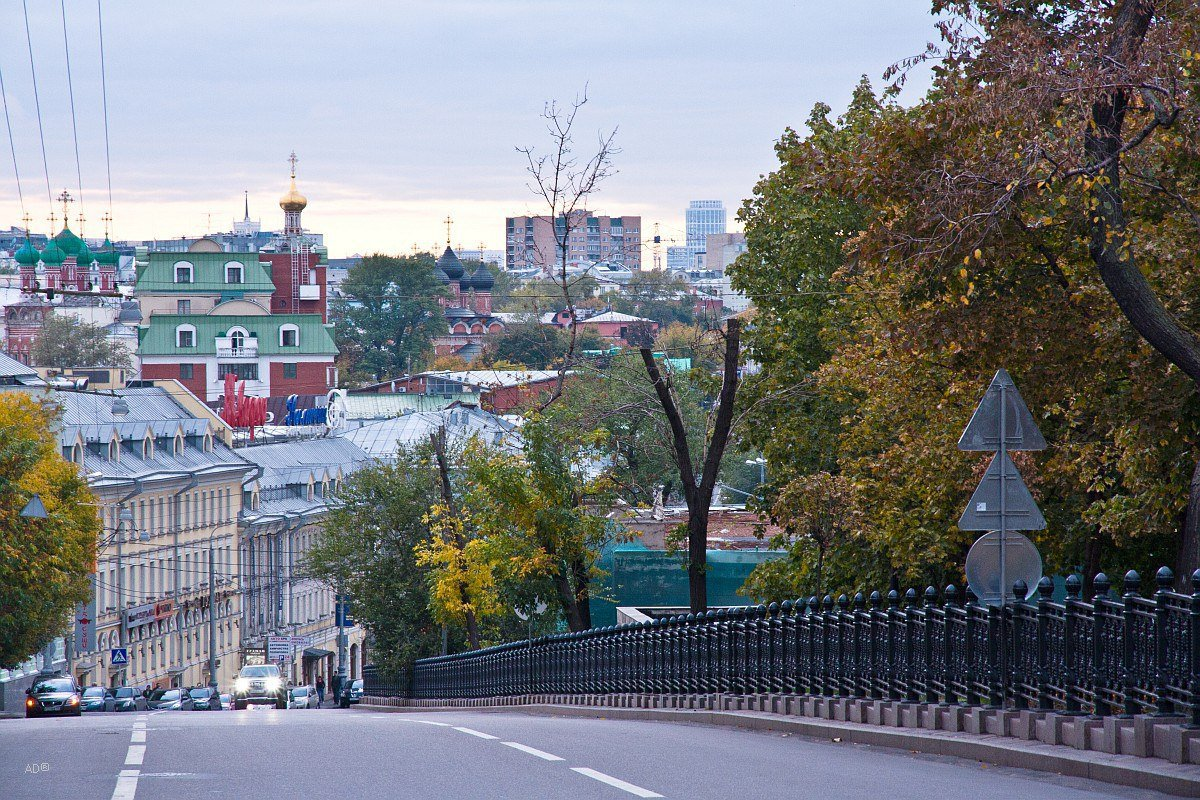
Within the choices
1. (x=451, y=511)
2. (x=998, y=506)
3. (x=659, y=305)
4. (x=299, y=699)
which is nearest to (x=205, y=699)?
(x=299, y=699)

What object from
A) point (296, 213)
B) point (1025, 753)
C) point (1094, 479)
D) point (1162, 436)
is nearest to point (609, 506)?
point (1094, 479)

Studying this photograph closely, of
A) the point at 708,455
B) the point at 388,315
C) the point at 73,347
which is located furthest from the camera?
the point at 388,315

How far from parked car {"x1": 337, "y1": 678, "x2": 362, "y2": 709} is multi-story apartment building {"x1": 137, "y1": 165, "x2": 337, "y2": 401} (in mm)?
75649

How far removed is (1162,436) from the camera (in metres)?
19.9

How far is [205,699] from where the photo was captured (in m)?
66.1

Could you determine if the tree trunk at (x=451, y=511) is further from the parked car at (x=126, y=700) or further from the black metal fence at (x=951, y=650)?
the black metal fence at (x=951, y=650)

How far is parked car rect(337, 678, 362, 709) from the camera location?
234ft

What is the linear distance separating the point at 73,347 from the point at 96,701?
115555 mm

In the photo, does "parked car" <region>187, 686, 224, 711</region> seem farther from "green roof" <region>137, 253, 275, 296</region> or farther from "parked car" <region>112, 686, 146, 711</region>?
"green roof" <region>137, 253, 275, 296</region>

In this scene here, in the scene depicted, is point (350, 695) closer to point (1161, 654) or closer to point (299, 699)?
point (299, 699)

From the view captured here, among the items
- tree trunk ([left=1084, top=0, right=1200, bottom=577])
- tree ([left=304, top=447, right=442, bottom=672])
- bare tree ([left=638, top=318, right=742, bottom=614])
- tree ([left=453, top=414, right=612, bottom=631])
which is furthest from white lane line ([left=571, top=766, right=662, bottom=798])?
tree ([left=304, top=447, right=442, bottom=672])

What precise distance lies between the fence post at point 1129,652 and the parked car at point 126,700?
175 ft

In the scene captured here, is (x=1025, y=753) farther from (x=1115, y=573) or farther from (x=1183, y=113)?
(x=1115, y=573)

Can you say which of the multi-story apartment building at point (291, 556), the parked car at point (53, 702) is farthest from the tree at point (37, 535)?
the multi-story apartment building at point (291, 556)
